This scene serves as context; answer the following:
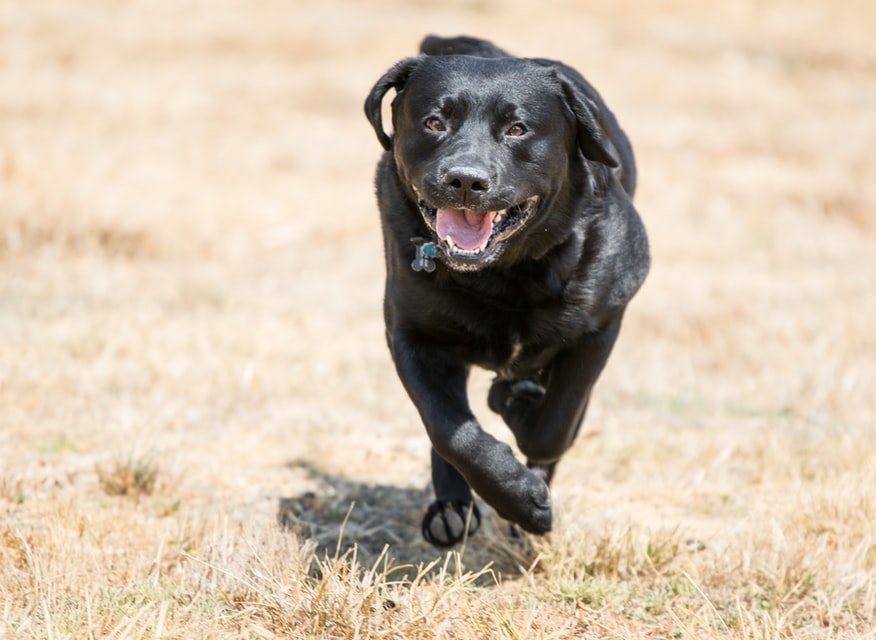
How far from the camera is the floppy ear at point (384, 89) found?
12.7 ft

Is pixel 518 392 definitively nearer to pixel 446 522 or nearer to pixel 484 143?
pixel 446 522

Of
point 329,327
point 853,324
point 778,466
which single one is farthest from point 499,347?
point 853,324

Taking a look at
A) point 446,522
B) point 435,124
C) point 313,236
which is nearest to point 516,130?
point 435,124

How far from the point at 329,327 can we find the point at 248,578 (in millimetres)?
4504

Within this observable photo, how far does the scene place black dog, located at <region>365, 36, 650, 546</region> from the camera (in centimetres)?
356

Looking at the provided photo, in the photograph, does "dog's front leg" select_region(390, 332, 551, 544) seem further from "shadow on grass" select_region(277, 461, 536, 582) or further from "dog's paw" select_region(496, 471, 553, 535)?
"shadow on grass" select_region(277, 461, 536, 582)

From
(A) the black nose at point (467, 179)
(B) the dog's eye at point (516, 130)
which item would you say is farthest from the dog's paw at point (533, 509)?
(B) the dog's eye at point (516, 130)

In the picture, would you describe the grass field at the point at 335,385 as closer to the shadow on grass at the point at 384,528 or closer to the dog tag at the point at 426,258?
the shadow on grass at the point at 384,528

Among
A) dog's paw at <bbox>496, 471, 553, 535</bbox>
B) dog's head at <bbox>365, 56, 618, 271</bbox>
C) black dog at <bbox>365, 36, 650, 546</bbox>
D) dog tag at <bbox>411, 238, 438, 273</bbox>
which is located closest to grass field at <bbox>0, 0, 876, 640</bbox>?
Result: dog's paw at <bbox>496, 471, 553, 535</bbox>

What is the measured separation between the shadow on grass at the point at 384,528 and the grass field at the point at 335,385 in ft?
0.06

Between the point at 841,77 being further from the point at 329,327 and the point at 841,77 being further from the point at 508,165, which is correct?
the point at 508,165

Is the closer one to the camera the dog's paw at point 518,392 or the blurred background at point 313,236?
the dog's paw at point 518,392

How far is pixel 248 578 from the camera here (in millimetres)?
3316

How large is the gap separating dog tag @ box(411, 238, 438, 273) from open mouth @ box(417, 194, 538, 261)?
8cm
